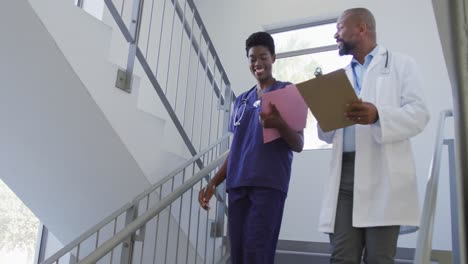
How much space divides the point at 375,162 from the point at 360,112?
214 millimetres

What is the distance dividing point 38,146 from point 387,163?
170cm

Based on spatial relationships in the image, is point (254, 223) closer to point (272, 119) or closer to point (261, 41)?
point (272, 119)

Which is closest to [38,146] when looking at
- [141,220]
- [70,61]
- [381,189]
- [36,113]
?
[36,113]

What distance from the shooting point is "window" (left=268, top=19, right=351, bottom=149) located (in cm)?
409

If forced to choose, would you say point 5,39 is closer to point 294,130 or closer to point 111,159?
point 111,159

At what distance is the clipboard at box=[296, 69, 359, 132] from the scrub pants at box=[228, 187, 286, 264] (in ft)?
1.18

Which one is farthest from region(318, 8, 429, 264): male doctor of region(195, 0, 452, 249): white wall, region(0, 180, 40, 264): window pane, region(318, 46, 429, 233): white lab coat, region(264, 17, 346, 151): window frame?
region(0, 180, 40, 264): window pane

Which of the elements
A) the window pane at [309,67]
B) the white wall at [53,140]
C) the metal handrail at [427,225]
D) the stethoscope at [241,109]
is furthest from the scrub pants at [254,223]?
the window pane at [309,67]

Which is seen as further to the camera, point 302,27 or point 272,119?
point 302,27

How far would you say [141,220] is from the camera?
1.70 meters

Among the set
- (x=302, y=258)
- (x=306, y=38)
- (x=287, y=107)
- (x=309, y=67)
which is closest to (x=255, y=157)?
(x=287, y=107)

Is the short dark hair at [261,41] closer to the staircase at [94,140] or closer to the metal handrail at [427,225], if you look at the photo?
the staircase at [94,140]

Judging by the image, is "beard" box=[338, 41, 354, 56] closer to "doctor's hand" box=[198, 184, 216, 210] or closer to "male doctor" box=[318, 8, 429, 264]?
"male doctor" box=[318, 8, 429, 264]

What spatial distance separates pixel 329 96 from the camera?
1.33m
